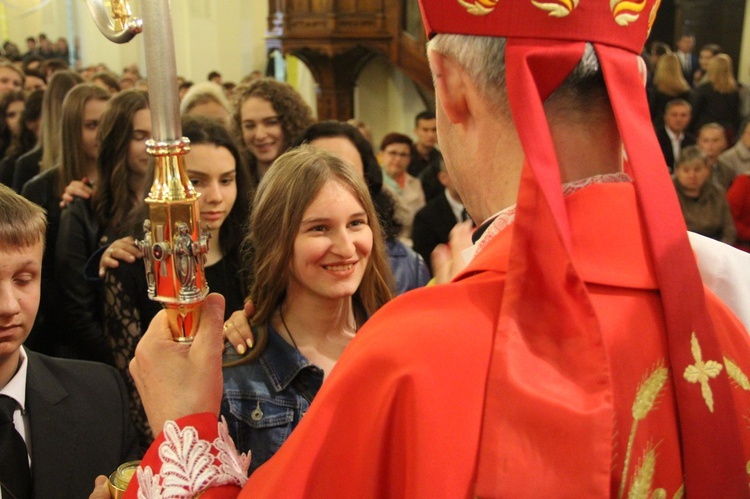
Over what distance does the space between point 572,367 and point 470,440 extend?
16 cm

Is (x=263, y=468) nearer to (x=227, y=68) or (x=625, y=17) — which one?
(x=625, y=17)

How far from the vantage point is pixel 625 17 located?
117 centimetres

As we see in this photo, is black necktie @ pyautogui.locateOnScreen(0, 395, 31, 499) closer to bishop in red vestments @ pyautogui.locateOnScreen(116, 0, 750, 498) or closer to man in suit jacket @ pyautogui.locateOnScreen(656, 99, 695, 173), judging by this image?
bishop in red vestments @ pyautogui.locateOnScreen(116, 0, 750, 498)

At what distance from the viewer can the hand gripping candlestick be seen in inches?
44.5

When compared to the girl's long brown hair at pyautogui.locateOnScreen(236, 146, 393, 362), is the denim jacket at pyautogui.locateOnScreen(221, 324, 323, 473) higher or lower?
lower

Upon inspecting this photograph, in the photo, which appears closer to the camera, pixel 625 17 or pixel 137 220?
pixel 625 17

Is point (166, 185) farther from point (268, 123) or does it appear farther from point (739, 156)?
point (739, 156)

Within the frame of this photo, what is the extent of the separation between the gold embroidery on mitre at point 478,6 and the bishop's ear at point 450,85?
74 mm

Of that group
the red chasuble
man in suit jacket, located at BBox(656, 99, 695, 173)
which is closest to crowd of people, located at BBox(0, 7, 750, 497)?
the red chasuble

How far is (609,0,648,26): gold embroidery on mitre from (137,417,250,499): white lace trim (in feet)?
2.82

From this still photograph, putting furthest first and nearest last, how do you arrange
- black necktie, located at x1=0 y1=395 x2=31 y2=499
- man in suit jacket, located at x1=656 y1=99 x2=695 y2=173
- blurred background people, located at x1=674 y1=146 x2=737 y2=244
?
man in suit jacket, located at x1=656 y1=99 x2=695 y2=173 < blurred background people, located at x1=674 y1=146 x2=737 y2=244 < black necktie, located at x1=0 y1=395 x2=31 y2=499

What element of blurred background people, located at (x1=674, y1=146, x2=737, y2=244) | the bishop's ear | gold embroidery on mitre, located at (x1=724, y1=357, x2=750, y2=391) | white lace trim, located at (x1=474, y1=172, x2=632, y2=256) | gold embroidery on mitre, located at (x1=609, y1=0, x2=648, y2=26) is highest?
gold embroidery on mitre, located at (x1=609, y1=0, x2=648, y2=26)

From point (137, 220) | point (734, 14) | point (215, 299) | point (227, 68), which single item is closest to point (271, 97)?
point (137, 220)

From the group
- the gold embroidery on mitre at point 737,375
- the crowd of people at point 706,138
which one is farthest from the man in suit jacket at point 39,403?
the crowd of people at point 706,138
